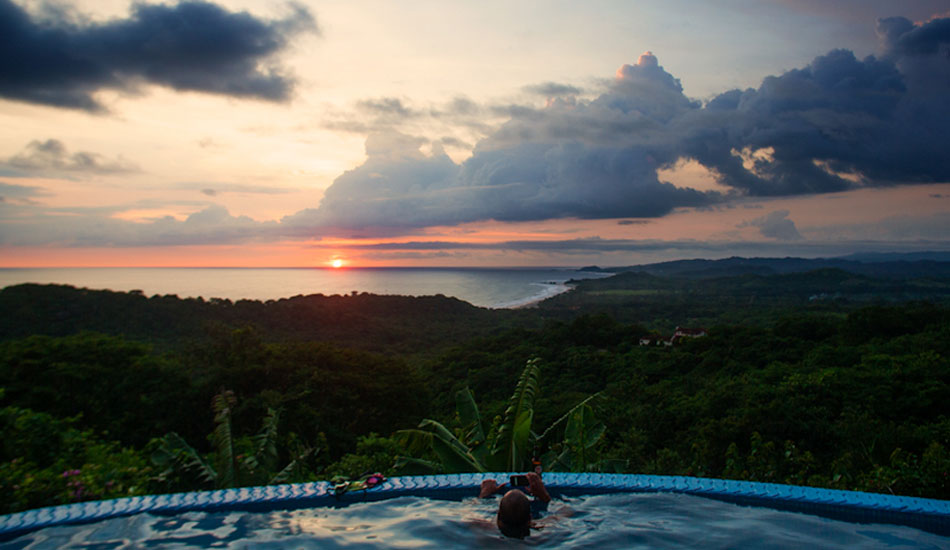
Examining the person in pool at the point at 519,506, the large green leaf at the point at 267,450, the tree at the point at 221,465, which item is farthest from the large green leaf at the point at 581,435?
the large green leaf at the point at 267,450

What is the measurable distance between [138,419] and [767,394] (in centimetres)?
1416

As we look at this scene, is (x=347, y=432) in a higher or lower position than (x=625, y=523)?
lower

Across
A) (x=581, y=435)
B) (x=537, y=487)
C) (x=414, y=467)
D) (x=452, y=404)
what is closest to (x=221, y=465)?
(x=414, y=467)

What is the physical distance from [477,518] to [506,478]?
517mm

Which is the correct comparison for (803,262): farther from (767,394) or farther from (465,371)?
(767,394)

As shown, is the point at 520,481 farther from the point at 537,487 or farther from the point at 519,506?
the point at 519,506

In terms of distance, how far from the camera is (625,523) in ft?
15.2

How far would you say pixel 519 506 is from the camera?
412cm

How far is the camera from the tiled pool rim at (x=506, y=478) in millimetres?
4047

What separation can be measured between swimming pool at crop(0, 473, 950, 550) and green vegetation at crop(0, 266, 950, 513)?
636 mm

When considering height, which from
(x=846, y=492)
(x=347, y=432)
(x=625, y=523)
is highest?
(x=846, y=492)

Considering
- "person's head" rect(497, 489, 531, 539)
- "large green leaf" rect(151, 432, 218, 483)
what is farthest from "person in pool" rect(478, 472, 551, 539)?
"large green leaf" rect(151, 432, 218, 483)

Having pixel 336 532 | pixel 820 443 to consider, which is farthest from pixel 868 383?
pixel 336 532

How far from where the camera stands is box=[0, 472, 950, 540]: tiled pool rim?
405 cm
